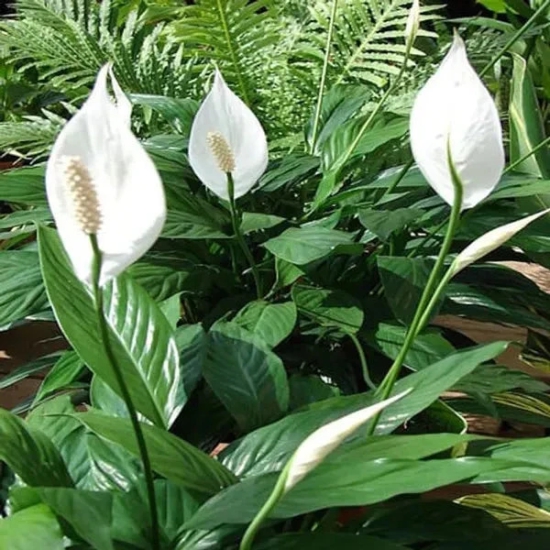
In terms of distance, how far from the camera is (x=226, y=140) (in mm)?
604

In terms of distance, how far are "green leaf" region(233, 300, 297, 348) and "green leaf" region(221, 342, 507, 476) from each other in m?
0.14

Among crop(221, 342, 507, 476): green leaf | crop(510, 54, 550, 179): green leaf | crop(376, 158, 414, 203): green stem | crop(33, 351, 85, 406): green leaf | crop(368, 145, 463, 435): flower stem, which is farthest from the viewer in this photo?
crop(510, 54, 550, 179): green leaf

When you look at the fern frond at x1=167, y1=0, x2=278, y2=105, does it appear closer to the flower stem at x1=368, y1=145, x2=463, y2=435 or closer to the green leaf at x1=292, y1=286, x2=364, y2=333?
the green leaf at x1=292, y1=286, x2=364, y2=333

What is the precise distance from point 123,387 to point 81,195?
116mm

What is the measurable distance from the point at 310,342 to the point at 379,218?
0.14 metres

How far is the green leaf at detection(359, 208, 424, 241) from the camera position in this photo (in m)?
0.70

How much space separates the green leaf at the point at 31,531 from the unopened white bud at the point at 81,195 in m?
0.14

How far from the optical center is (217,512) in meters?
0.42

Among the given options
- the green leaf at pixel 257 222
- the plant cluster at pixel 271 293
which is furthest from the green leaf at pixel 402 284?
the green leaf at pixel 257 222

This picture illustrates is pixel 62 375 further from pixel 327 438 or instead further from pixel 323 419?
pixel 327 438

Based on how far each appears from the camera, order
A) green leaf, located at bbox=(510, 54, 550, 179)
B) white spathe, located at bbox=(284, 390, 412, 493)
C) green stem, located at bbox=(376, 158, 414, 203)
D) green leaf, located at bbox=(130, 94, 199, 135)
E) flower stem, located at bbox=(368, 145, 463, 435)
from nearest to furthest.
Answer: white spathe, located at bbox=(284, 390, 412, 493) < flower stem, located at bbox=(368, 145, 463, 435) < green stem, located at bbox=(376, 158, 414, 203) < green leaf, located at bbox=(130, 94, 199, 135) < green leaf, located at bbox=(510, 54, 550, 179)

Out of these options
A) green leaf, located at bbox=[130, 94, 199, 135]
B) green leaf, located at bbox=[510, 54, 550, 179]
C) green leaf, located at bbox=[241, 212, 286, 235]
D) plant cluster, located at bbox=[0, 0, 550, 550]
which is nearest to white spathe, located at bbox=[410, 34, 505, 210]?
plant cluster, located at bbox=[0, 0, 550, 550]

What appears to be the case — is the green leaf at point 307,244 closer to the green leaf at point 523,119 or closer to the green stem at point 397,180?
the green stem at point 397,180

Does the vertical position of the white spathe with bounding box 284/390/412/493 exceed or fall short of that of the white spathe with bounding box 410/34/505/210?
it falls short
